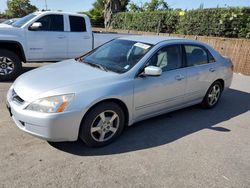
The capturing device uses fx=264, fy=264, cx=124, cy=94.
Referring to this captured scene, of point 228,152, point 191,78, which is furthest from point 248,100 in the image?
point 228,152

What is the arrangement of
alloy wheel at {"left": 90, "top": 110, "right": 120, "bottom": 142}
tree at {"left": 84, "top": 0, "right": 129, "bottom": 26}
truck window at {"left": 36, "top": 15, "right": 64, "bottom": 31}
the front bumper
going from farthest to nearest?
tree at {"left": 84, "top": 0, "right": 129, "bottom": 26}, truck window at {"left": 36, "top": 15, "right": 64, "bottom": 31}, alloy wheel at {"left": 90, "top": 110, "right": 120, "bottom": 142}, the front bumper

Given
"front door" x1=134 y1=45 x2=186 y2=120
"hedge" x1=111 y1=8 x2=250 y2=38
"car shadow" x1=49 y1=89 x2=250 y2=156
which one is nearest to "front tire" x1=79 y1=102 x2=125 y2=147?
"car shadow" x1=49 y1=89 x2=250 y2=156

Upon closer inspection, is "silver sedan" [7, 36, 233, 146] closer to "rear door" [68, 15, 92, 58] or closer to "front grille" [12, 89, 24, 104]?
"front grille" [12, 89, 24, 104]

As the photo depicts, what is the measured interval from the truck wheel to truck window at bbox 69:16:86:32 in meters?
1.96

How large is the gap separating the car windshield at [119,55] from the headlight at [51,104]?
1072mm

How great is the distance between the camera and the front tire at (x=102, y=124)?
3.49 m

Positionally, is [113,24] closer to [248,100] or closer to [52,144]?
[248,100]

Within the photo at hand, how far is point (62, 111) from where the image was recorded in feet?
10.6

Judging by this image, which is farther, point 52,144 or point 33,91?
point 52,144

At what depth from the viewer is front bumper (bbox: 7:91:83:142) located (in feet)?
10.5

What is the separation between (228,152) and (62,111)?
2.50 metres

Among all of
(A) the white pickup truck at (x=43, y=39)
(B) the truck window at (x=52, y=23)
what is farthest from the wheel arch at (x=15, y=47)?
(B) the truck window at (x=52, y=23)

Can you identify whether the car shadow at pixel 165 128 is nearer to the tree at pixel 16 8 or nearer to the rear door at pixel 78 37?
the rear door at pixel 78 37

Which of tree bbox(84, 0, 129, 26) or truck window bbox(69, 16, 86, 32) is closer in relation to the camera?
truck window bbox(69, 16, 86, 32)
